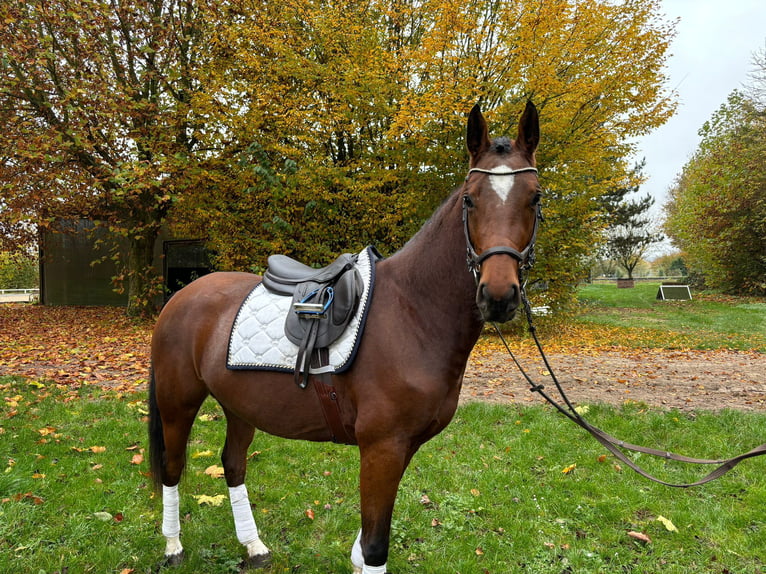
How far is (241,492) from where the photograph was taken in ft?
9.82

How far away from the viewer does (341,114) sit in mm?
10383

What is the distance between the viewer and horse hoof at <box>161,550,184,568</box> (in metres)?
2.85

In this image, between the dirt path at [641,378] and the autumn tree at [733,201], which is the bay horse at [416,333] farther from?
the autumn tree at [733,201]

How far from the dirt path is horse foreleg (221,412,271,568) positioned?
3899 millimetres

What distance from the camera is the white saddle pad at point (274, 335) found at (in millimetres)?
2180

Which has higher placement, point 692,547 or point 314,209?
point 314,209

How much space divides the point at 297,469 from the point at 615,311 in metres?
19.1

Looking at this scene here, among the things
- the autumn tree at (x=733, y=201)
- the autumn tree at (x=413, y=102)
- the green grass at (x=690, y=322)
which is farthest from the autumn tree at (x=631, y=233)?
the autumn tree at (x=413, y=102)

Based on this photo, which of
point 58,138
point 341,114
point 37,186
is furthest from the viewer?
point 37,186

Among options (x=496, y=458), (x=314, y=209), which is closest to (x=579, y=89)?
(x=314, y=209)

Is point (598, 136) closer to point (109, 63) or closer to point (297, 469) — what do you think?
point (297, 469)

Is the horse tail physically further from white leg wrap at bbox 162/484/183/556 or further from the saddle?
the saddle

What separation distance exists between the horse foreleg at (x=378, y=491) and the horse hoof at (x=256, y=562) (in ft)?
3.63

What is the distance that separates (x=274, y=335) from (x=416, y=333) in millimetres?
807
